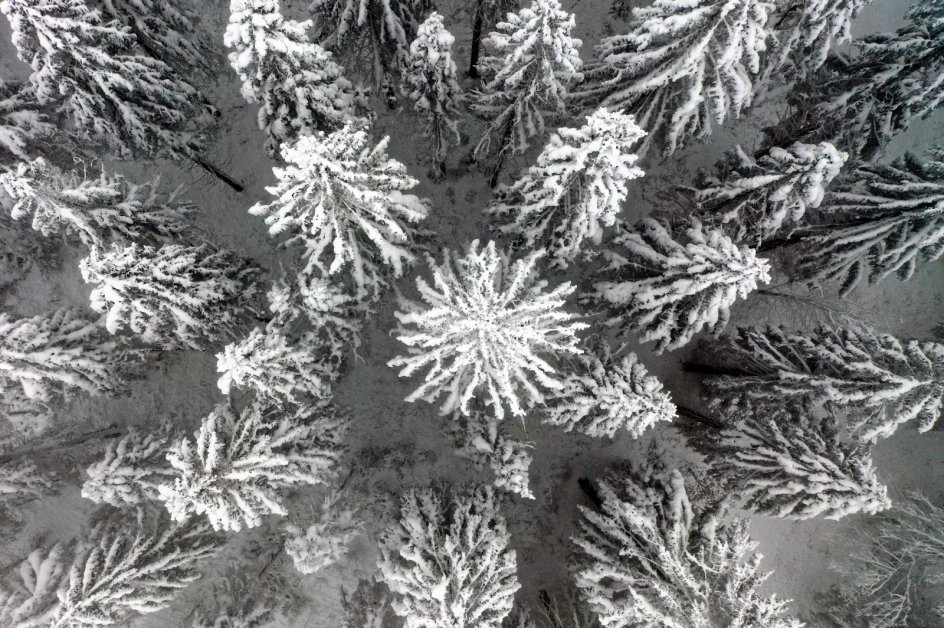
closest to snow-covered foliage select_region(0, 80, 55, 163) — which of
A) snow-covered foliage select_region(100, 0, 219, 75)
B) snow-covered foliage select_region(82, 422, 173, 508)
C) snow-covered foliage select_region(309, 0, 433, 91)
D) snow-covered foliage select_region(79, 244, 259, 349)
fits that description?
snow-covered foliage select_region(100, 0, 219, 75)

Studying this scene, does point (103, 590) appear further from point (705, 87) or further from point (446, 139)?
point (705, 87)

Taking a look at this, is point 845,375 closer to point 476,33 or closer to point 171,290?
point 476,33

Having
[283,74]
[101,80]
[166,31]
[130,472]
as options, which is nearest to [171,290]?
[283,74]

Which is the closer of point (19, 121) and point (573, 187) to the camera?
point (573, 187)

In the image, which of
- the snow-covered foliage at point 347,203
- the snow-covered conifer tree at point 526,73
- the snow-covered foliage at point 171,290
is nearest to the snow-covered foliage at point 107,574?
the snow-covered foliage at point 171,290

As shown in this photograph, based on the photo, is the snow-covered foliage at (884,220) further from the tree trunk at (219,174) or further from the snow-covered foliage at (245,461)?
the tree trunk at (219,174)

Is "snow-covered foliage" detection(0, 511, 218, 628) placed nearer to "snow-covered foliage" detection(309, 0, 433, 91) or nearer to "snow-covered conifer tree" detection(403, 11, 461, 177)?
"snow-covered conifer tree" detection(403, 11, 461, 177)
